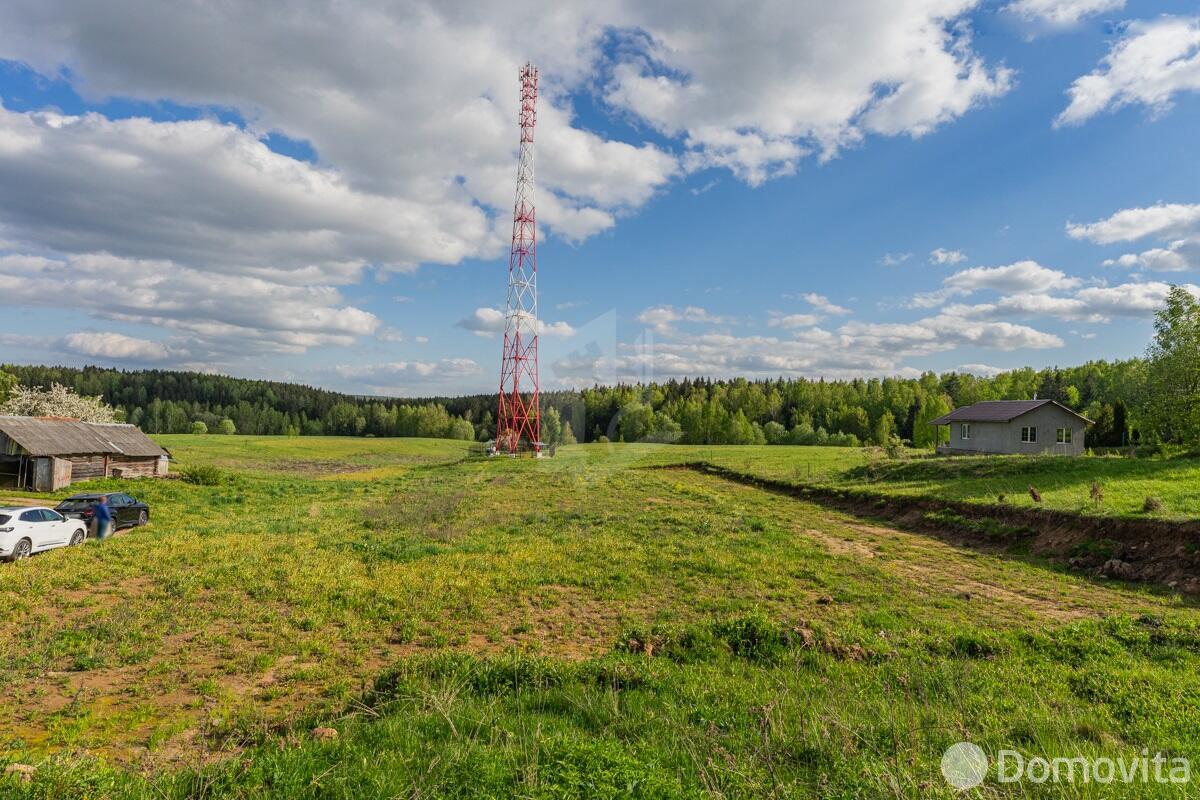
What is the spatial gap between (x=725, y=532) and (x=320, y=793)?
16.7m

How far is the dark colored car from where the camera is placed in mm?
19836

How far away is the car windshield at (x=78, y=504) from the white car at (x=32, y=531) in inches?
62.4

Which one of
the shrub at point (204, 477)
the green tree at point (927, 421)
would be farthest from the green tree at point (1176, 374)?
the shrub at point (204, 477)

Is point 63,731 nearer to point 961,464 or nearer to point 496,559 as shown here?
point 496,559

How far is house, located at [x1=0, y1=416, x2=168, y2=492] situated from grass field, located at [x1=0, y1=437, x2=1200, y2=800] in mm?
17766

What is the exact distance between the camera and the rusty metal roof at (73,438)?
28734 millimetres

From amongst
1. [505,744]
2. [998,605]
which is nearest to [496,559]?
[505,744]

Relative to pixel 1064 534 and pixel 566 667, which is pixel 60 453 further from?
pixel 1064 534

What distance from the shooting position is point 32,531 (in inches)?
646

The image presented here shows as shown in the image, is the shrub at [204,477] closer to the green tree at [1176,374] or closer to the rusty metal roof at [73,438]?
the rusty metal roof at [73,438]

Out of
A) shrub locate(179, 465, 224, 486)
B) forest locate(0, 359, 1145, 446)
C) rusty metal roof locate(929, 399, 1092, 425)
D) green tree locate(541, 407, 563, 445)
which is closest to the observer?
shrub locate(179, 465, 224, 486)

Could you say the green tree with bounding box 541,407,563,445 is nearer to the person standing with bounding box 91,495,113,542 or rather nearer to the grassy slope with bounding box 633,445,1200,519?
the grassy slope with bounding box 633,445,1200,519

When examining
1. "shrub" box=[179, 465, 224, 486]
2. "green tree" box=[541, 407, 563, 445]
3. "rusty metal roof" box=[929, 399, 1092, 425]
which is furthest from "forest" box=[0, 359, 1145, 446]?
"shrub" box=[179, 465, 224, 486]

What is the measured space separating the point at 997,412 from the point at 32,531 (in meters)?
54.7
